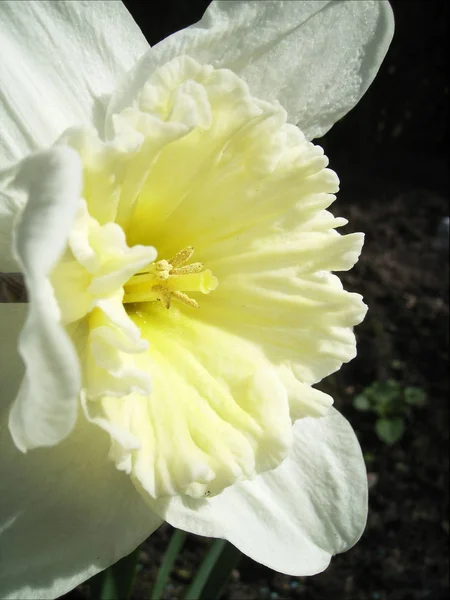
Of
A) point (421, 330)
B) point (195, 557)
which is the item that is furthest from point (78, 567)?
point (421, 330)

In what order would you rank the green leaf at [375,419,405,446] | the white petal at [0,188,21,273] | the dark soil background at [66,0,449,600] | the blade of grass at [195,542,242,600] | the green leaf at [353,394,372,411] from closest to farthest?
the white petal at [0,188,21,273] → the blade of grass at [195,542,242,600] → the dark soil background at [66,0,449,600] → the green leaf at [375,419,405,446] → the green leaf at [353,394,372,411]

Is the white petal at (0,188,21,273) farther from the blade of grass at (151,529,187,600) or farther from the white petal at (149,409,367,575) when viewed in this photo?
the blade of grass at (151,529,187,600)

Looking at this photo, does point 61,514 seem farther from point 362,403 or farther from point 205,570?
point 362,403

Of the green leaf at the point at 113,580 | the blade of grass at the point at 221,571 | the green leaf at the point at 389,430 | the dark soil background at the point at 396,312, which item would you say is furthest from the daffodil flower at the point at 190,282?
the green leaf at the point at 389,430

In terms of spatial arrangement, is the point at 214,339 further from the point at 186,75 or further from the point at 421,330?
the point at 421,330

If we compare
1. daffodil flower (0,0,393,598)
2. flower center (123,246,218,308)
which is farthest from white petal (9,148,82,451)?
flower center (123,246,218,308)

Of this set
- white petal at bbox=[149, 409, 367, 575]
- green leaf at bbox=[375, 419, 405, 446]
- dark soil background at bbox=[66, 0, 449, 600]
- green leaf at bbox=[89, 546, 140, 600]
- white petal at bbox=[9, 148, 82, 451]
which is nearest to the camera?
white petal at bbox=[9, 148, 82, 451]

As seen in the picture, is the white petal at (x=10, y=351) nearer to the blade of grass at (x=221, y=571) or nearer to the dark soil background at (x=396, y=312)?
the blade of grass at (x=221, y=571)
